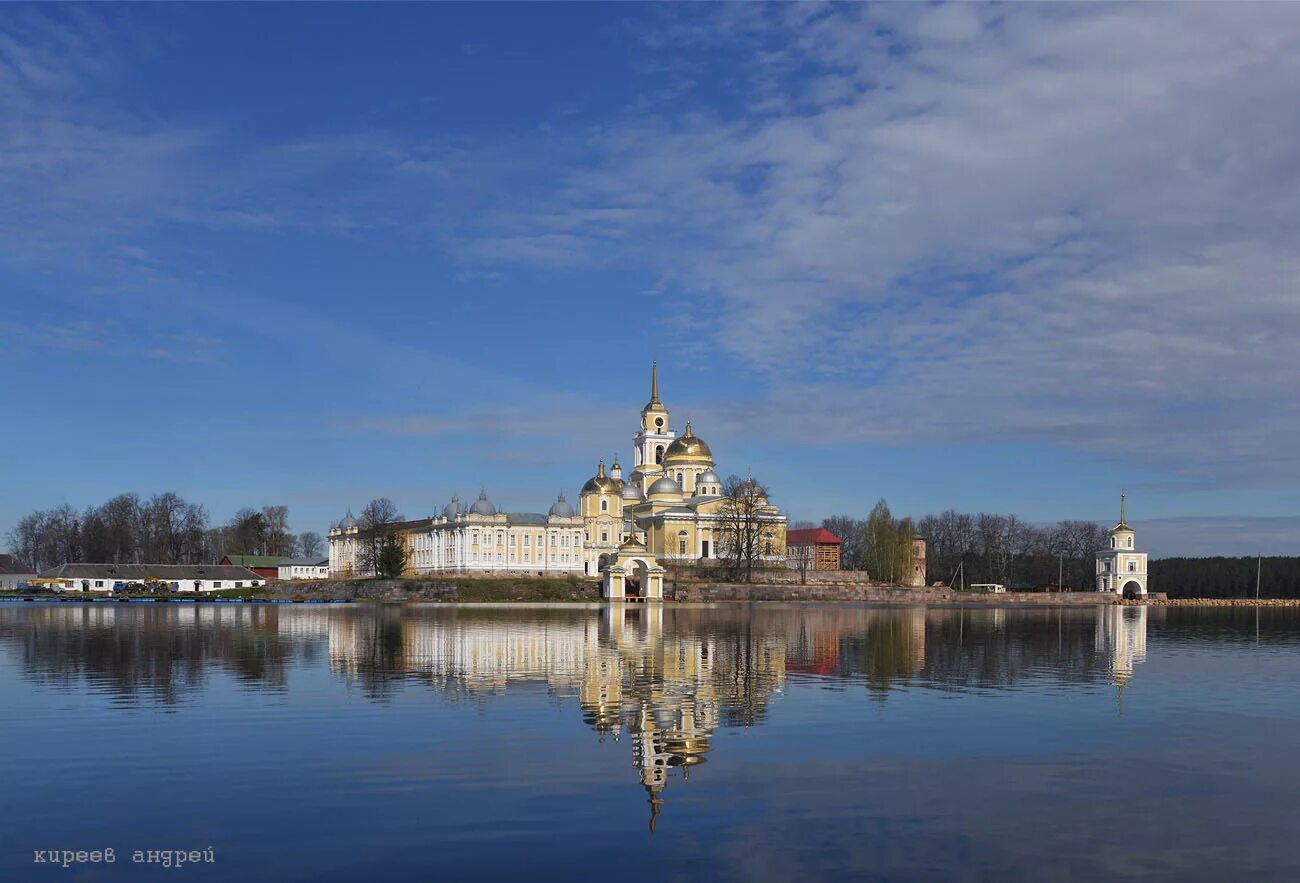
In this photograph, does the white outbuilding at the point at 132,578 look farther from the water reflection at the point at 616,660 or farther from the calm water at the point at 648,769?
the calm water at the point at 648,769

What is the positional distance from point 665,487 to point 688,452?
6547 millimetres

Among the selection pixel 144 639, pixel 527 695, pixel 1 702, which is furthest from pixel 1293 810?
pixel 144 639

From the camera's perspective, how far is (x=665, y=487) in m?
123

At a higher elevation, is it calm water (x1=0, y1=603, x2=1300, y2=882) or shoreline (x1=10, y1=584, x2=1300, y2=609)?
calm water (x1=0, y1=603, x2=1300, y2=882)

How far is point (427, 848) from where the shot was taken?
11461 mm

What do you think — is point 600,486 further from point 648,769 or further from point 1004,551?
point 648,769

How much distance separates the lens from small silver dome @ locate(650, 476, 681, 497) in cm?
12256

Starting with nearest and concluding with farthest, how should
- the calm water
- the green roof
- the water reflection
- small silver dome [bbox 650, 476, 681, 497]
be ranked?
the calm water → the water reflection → small silver dome [bbox 650, 476, 681, 497] → the green roof

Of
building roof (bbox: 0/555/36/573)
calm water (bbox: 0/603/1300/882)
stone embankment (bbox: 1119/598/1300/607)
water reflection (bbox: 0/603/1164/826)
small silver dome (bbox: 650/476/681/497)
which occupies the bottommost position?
stone embankment (bbox: 1119/598/1300/607)

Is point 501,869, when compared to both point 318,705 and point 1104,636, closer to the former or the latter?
point 318,705

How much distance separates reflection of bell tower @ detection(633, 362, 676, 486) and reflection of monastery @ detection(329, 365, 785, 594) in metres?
1.25

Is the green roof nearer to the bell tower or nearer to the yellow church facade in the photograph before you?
the yellow church facade

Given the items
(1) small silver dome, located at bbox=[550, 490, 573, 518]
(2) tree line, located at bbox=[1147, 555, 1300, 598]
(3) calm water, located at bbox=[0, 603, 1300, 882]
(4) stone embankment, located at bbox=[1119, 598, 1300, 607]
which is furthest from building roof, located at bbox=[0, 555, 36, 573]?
(2) tree line, located at bbox=[1147, 555, 1300, 598]

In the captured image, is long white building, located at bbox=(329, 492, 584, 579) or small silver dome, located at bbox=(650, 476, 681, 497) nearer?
Answer: long white building, located at bbox=(329, 492, 584, 579)
